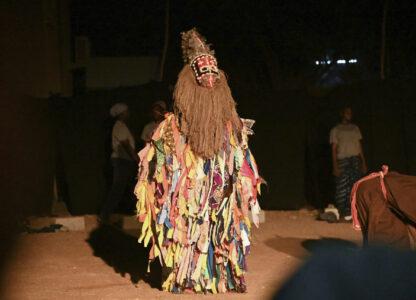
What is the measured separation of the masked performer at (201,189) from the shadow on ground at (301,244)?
174cm

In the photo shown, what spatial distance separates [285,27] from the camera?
45.2 feet

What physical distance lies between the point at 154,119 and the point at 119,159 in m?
0.85

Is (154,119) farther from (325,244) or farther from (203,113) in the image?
(203,113)

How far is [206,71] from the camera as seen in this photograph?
5449 mm

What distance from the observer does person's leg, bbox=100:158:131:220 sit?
9.57 meters

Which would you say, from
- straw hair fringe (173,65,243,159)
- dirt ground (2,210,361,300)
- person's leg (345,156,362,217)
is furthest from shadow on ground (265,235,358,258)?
straw hair fringe (173,65,243,159)

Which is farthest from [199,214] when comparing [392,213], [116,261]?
[116,261]

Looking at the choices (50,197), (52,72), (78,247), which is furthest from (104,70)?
(78,247)

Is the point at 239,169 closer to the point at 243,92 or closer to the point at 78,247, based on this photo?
the point at 78,247

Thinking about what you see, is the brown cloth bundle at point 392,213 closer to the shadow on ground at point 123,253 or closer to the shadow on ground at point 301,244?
the shadow on ground at point 301,244

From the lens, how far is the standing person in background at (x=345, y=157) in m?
9.40

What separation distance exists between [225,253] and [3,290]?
217cm

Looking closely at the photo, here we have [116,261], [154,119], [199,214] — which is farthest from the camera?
[154,119]

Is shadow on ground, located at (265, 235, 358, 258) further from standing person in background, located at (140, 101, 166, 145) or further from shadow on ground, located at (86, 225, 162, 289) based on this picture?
standing person in background, located at (140, 101, 166, 145)
